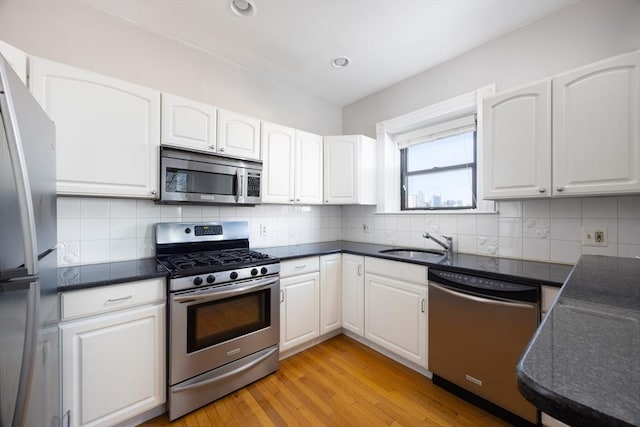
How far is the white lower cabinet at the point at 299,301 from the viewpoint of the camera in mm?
2176

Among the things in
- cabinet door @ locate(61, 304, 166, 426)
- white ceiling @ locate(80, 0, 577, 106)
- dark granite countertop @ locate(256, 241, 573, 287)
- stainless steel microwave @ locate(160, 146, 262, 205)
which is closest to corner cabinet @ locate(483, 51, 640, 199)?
dark granite countertop @ locate(256, 241, 573, 287)

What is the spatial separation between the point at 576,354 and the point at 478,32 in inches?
95.4

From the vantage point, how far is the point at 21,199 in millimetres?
737

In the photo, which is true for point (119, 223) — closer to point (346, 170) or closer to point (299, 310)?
point (299, 310)

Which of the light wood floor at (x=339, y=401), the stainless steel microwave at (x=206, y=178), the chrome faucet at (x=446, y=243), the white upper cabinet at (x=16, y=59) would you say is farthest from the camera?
the chrome faucet at (x=446, y=243)

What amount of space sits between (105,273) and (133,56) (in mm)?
1632

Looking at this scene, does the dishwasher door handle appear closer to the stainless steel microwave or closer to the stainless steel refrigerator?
the stainless steel microwave

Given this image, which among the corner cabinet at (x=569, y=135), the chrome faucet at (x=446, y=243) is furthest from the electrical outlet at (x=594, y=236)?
the chrome faucet at (x=446, y=243)

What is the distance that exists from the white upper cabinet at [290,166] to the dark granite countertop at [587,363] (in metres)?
2.10

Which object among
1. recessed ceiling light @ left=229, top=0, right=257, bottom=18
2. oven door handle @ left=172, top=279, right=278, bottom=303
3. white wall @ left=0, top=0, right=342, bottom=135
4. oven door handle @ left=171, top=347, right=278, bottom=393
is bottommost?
oven door handle @ left=171, top=347, right=278, bottom=393

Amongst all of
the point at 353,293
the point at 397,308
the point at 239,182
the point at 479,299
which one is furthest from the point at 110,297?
the point at 479,299

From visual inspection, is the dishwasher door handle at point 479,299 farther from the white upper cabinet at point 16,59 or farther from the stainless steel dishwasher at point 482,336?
the white upper cabinet at point 16,59

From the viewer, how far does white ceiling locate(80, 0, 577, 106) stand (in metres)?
1.77

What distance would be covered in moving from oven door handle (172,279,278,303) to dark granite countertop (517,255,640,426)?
166 cm
